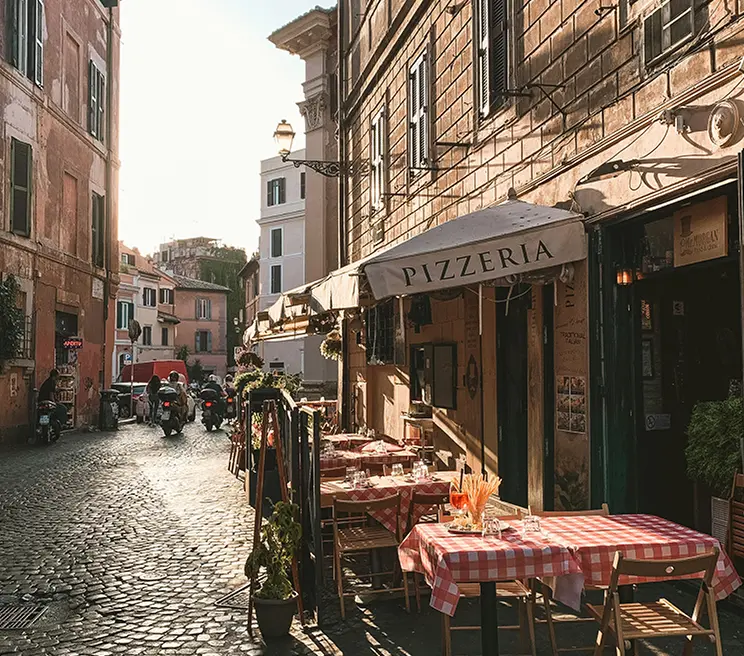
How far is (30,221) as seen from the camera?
19.8 metres

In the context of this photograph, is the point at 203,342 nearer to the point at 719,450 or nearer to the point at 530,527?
the point at 719,450

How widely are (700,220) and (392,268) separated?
8.25ft

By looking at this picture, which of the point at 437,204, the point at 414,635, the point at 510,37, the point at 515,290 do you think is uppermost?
the point at 510,37

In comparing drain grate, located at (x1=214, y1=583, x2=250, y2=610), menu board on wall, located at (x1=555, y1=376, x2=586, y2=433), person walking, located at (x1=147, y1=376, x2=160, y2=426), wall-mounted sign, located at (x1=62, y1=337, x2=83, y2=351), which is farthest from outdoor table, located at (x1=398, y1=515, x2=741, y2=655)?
person walking, located at (x1=147, y1=376, x2=160, y2=426)

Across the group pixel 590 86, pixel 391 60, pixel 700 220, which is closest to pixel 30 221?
pixel 391 60

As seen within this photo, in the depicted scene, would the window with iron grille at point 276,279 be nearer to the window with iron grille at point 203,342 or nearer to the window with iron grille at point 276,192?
the window with iron grille at point 276,192

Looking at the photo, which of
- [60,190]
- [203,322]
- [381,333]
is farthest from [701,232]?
[203,322]

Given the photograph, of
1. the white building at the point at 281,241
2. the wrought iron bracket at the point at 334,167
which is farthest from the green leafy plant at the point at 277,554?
the white building at the point at 281,241

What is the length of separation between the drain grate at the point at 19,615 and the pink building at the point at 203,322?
2531 inches

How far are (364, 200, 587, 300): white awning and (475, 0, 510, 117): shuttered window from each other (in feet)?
8.07

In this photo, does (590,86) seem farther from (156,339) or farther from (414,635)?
(156,339)

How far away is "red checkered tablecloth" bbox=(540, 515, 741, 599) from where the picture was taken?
453 centimetres

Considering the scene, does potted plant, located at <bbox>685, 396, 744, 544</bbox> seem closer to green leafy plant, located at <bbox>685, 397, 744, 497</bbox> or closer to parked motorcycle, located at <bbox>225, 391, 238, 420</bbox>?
green leafy plant, located at <bbox>685, 397, 744, 497</bbox>

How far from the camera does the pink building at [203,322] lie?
2753 inches
